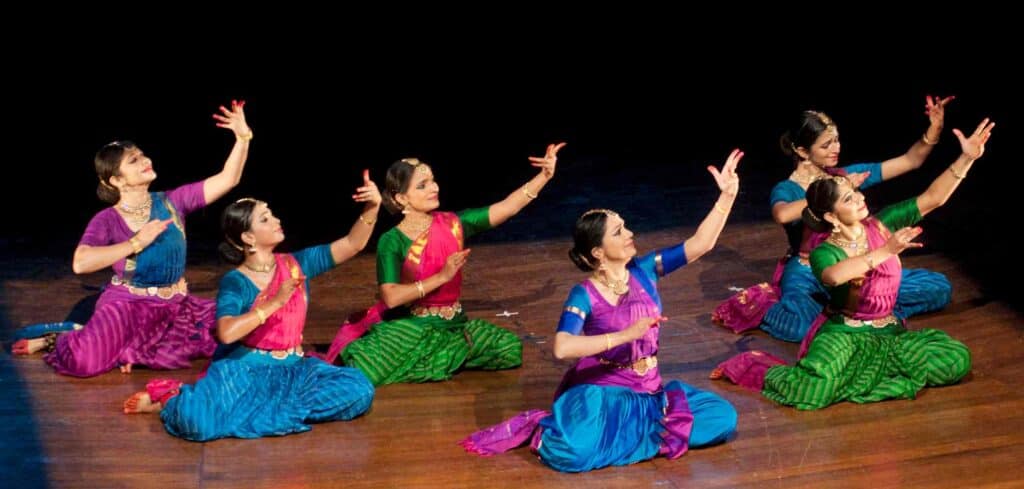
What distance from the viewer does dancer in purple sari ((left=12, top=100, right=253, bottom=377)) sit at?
6172 millimetres

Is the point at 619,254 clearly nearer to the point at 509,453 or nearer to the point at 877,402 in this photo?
the point at 509,453

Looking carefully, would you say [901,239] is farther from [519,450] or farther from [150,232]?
[150,232]

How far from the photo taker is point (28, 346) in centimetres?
642

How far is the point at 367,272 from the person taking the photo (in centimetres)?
750

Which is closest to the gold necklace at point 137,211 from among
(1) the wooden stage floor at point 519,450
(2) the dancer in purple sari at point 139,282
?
(2) the dancer in purple sari at point 139,282

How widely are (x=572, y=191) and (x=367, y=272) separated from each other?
1553 mm

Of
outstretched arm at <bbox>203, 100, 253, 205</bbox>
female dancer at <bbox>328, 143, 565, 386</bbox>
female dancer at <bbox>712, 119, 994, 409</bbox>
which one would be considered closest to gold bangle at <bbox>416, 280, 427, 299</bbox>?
female dancer at <bbox>328, 143, 565, 386</bbox>

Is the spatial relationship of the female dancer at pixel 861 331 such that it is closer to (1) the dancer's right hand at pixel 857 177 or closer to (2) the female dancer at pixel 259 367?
(1) the dancer's right hand at pixel 857 177

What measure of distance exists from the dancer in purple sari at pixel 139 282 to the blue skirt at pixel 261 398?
63 cm

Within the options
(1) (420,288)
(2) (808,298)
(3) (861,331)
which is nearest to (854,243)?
(3) (861,331)

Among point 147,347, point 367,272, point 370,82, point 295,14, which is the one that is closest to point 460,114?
point 370,82

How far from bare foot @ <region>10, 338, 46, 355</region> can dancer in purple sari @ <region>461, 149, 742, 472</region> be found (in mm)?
1854

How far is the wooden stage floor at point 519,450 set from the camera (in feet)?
17.3

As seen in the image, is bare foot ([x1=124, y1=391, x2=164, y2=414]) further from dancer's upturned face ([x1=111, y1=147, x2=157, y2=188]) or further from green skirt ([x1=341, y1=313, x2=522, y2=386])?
dancer's upturned face ([x1=111, y1=147, x2=157, y2=188])
